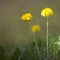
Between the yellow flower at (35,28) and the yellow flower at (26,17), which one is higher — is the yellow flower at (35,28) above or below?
below

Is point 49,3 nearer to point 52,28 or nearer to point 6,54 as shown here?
point 52,28

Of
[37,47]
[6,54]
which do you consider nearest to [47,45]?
[37,47]

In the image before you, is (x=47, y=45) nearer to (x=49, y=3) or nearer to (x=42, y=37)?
(x=42, y=37)

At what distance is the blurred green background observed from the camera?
3.00 ft

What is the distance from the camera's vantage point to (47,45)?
0.87 m

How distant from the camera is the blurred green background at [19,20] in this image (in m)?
0.92

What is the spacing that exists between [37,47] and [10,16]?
0.17 metres

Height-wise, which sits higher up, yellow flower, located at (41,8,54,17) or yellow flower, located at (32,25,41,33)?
yellow flower, located at (41,8,54,17)

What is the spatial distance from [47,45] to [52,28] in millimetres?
84

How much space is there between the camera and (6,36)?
0.92m

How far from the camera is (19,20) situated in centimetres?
92

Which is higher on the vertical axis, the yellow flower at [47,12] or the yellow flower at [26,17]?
the yellow flower at [47,12]

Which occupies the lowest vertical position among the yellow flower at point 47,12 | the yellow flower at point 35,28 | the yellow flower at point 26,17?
the yellow flower at point 35,28

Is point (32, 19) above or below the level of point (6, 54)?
above
